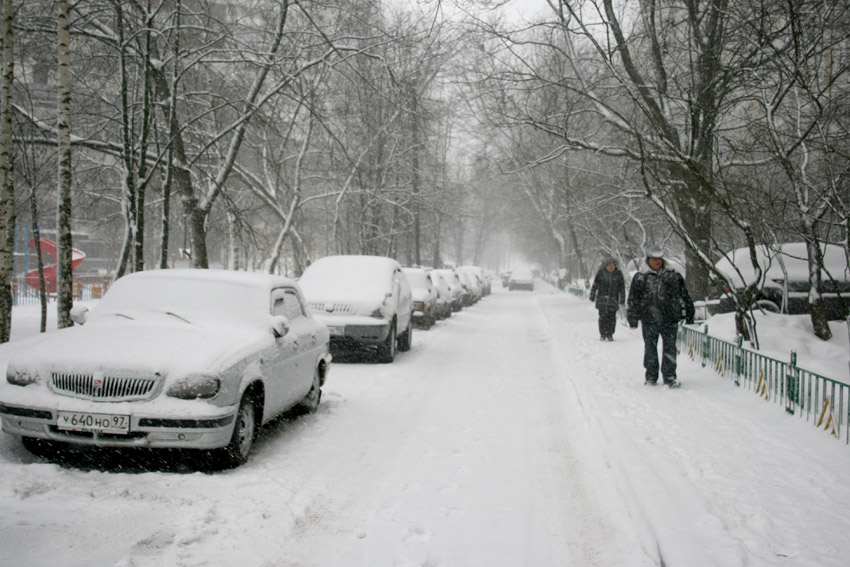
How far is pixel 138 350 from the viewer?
17.2 feet

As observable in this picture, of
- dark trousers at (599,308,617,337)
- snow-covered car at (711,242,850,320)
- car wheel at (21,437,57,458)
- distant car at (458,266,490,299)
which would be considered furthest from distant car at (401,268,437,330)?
distant car at (458,266,490,299)

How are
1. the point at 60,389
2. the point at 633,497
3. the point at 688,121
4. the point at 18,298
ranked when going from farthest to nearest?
the point at 18,298
the point at 688,121
the point at 60,389
the point at 633,497

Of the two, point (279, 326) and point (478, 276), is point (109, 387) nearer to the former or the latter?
point (279, 326)

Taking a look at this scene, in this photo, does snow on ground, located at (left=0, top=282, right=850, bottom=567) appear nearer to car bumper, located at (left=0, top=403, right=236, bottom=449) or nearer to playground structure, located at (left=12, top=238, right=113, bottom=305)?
car bumper, located at (left=0, top=403, right=236, bottom=449)

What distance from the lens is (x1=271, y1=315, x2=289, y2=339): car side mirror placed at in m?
6.38

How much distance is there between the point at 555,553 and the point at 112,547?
2540 mm

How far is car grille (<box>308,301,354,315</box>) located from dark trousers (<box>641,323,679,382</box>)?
516 centimetres

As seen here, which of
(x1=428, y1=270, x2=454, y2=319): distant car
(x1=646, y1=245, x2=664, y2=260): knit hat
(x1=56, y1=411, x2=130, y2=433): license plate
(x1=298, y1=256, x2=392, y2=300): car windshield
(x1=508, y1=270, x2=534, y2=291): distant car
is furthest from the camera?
(x1=508, y1=270, x2=534, y2=291): distant car

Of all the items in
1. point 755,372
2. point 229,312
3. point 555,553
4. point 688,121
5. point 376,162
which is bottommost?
point 555,553

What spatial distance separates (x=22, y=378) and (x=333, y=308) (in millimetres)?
6920

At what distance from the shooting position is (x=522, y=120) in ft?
46.2

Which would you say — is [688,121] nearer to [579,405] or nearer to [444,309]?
[579,405]

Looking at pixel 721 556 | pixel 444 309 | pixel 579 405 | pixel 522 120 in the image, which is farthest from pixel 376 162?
pixel 721 556

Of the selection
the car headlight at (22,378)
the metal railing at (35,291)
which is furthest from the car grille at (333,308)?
the metal railing at (35,291)
